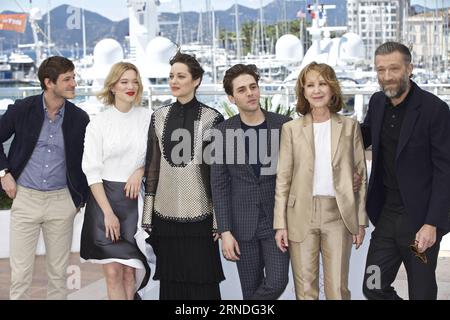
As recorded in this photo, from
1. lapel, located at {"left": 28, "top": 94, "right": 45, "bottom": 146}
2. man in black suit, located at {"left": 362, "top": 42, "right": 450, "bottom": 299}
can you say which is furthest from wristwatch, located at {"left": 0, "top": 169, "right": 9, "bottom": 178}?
man in black suit, located at {"left": 362, "top": 42, "right": 450, "bottom": 299}

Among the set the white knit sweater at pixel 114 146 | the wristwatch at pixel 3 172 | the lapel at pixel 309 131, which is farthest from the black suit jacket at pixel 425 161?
the wristwatch at pixel 3 172

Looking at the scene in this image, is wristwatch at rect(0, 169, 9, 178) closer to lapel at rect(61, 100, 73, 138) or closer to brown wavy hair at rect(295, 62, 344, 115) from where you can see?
lapel at rect(61, 100, 73, 138)

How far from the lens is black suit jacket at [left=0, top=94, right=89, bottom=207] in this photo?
12.6 feet

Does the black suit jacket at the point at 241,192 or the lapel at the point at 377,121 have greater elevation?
the lapel at the point at 377,121

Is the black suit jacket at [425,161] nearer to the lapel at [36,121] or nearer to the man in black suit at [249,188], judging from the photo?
the man in black suit at [249,188]

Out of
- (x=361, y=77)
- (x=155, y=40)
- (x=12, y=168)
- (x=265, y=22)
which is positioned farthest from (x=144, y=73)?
(x=265, y=22)

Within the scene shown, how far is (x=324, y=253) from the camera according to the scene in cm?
340

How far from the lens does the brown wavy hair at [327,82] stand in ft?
11.0

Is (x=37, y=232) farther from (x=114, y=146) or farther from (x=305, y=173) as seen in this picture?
(x=305, y=173)

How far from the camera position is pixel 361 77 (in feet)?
62.7

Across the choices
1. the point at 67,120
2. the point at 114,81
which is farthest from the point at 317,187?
the point at 67,120

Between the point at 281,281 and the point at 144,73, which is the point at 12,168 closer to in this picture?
the point at 281,281

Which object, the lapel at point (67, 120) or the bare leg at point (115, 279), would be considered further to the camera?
the lapel at point (67, 120)

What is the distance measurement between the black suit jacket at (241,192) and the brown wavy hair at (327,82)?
108 millimetres
